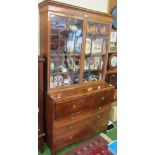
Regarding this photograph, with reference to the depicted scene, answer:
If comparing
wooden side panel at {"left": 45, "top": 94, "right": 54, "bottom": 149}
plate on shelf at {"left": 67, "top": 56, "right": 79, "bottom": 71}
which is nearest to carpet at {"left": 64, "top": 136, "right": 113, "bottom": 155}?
wooden side panel at {"left": 45, "top": 94, "right": 54, "bottom": 149}

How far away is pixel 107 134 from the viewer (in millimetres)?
2420

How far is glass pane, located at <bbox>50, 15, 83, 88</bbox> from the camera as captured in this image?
179 centimetres

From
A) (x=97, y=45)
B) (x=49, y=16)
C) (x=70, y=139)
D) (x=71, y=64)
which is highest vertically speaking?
(x=49, y=16)

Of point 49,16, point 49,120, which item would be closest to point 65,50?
point 49,16

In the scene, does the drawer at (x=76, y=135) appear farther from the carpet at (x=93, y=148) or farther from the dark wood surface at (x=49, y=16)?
the dark wood surface at (x=49, y=16)

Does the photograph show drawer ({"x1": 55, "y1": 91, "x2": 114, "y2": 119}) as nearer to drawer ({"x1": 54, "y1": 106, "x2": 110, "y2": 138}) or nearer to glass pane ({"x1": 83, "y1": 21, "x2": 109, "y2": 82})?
drawer ({"x1": 54, "y1": 106, "x2": 110, "y2": 138})

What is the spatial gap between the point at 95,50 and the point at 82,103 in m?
0.78

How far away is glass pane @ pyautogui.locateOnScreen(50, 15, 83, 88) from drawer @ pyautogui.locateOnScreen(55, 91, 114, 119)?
Result: 0.93ft

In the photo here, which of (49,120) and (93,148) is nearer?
(49,120)

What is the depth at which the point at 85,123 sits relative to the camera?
208 cm

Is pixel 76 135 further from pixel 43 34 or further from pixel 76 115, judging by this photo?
pixel 43 34

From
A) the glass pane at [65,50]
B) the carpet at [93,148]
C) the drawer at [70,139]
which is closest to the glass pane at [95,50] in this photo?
the glass pane at [65,50]
